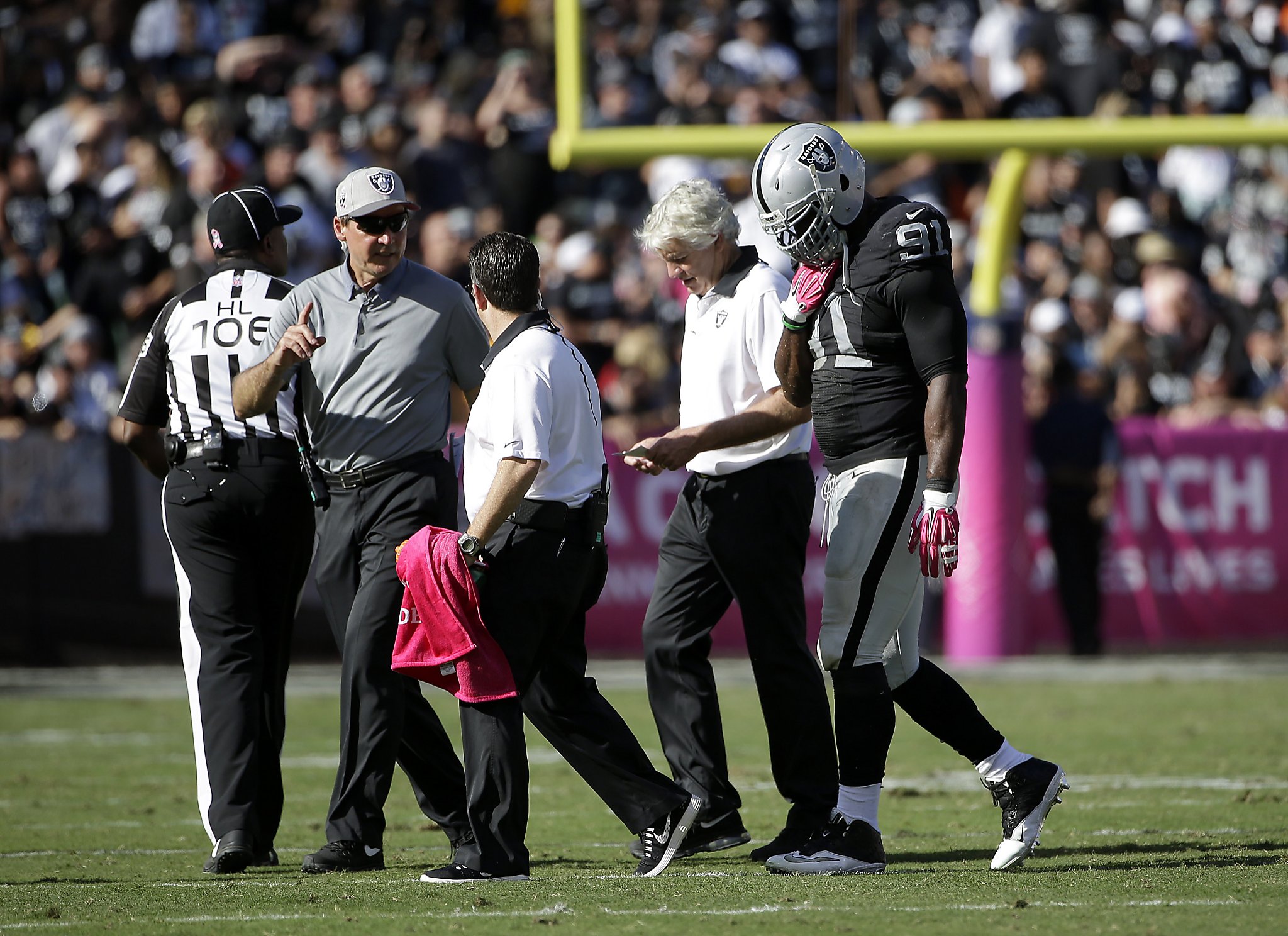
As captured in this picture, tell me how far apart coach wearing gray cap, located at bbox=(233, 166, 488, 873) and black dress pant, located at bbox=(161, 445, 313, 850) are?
0.25m

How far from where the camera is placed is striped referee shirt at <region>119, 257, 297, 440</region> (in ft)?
21.5

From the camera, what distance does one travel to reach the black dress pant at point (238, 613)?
640 cm

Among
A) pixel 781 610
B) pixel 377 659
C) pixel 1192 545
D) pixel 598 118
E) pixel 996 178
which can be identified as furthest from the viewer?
pixel 598 118

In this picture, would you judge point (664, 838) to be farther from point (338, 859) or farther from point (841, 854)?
point (338, 859)

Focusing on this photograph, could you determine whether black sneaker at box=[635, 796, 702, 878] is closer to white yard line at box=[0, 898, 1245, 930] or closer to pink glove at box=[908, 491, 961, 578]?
white yard line at box=[0, 898, 1245, 930]

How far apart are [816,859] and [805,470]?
1.47 metres

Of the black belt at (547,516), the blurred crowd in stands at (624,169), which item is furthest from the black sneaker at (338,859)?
the blurred crowd in stands at (624,169)

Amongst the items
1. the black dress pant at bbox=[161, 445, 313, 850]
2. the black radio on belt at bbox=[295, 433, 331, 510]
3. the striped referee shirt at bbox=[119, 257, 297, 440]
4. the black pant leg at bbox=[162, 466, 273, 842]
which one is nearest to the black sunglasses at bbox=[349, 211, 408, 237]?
the striped referee shirt at bbox=[119, 257, 297, 440]

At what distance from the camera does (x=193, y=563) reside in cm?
657

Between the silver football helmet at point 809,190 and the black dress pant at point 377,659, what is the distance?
1.45 meters

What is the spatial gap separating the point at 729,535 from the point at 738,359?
0.64m

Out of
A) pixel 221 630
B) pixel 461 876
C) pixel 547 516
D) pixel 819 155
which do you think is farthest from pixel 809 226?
pixel 221 630

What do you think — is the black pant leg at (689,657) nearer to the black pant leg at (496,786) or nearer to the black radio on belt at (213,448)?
the black pant leg at (496,786)

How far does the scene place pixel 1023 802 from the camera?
5930 mm
